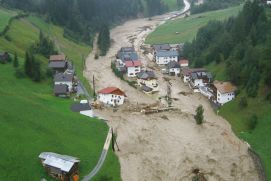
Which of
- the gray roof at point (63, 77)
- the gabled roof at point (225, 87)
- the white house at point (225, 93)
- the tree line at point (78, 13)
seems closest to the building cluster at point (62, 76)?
the gray roof at point (63, 77)

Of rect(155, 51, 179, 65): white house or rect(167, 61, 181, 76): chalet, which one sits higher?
rect(155, 51, 179, 65): white house

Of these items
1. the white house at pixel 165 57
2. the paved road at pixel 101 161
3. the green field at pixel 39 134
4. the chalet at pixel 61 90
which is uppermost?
the white house at pixel 165 57

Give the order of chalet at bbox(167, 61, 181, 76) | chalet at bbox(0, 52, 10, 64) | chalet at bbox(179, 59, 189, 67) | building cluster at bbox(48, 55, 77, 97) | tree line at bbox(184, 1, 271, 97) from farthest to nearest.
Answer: chalet at bbox(179, 59, 189, 67), chalet at bbox(167, 61, 181, 76), chalet at bbox(0, 52, 10, 64), building cluster at bbox(48, 55, 77, 97), tree line at bbox(184, 1, 271, 97)

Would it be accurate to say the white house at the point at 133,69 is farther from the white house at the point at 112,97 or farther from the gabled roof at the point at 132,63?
the white house at the point at 112,97

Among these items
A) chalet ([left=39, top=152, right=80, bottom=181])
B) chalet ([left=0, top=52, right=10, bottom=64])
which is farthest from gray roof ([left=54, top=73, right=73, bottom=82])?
chalet ([left=39, top=152, right=80, bottom=181])

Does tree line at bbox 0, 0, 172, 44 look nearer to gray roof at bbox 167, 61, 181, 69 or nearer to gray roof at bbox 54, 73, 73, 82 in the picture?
gray roof at bbox 167, 61, 181, 69

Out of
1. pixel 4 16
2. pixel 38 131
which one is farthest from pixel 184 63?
pixel 4 16
